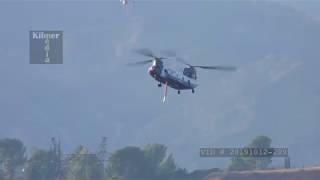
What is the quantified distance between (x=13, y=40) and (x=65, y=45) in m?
0.95

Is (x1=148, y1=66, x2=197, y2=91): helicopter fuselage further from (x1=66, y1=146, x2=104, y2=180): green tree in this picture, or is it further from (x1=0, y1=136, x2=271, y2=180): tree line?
(x1=66, y1=146, x2=104, y2=180): green tree

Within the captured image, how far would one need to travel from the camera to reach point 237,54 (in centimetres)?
2344

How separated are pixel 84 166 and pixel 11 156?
131 cm

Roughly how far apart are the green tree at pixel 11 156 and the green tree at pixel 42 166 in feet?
0.56

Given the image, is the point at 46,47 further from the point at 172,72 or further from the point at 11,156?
the point at 172,72

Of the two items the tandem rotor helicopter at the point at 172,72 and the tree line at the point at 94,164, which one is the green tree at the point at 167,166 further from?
the tandem rotor helicopter at the point at 172,72

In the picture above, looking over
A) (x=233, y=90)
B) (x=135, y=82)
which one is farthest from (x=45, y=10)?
(x=233, y=90)

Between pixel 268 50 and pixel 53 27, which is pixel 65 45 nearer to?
pixel 53 27

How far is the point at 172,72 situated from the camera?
2198cm

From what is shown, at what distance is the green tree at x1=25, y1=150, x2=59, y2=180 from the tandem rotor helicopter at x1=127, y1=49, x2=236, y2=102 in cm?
226

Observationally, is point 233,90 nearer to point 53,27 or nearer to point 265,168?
point 265,168

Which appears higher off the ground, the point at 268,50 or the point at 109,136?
the point at 268,50

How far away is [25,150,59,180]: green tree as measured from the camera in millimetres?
22391

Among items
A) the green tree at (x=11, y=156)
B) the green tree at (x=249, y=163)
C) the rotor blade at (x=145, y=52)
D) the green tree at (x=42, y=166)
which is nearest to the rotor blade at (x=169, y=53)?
the rotor blade at (x=145, y=52)
